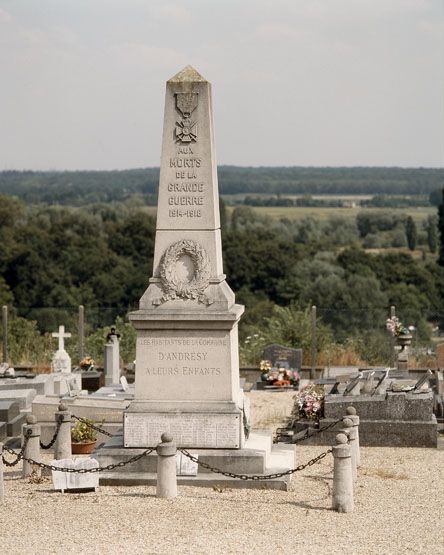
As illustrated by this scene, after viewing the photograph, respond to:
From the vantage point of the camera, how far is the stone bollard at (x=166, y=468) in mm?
12977

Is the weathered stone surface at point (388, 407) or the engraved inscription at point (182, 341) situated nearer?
the engraved inscription at point (182, 341)

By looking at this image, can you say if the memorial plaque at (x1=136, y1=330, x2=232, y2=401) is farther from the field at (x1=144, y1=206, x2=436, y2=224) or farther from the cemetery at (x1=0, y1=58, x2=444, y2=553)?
the field at (x1=144, y1=206, x2=436, y2=224)

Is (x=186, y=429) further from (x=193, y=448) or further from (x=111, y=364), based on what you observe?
(x=111, y=364)

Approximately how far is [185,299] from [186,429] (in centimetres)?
146

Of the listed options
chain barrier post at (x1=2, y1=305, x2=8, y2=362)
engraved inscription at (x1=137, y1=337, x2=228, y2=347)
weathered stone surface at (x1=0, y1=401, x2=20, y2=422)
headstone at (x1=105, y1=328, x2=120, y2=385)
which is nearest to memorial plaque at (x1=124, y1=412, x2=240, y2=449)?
engraved inscription at (x1=137, y1=337, x2=228, y2=347)

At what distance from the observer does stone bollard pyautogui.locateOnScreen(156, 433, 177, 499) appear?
1298 cm

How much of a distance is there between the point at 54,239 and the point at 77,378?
3802 cm

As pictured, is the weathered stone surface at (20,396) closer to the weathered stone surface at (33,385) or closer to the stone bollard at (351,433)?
the weathered stone surface at (33,385)

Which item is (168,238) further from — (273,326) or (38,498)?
(273,326)

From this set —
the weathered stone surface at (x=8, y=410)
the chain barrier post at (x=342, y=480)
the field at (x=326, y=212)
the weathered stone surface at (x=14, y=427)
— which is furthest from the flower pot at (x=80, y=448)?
the field at (x=326, y=212)

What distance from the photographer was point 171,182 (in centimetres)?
1448

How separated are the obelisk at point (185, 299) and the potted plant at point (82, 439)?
6.21 ft

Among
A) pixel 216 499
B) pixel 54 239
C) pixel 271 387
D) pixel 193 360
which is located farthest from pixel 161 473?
pixel 54 239

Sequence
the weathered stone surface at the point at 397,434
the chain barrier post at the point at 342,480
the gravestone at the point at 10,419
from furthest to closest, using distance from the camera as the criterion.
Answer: the gravestone at the point at 10,419
the weathered stone surface at the point at 397,434
the chain barrier post at the point at 342,480
